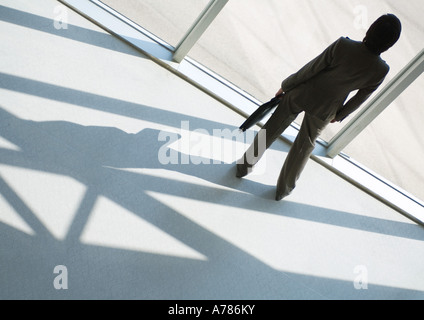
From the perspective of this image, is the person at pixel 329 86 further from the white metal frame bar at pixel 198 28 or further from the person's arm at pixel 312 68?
the white metal frame bar at pixel 198 28

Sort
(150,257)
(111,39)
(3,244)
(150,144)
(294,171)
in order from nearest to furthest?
(3,244)
(150,257)
(294,171)
(150,144)
(111,39)

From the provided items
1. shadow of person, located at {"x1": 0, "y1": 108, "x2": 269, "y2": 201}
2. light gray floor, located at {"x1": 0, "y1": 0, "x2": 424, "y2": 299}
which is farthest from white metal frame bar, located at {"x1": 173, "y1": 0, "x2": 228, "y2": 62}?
shadow of person, located at {"x1": 0, "y1": 108, "x2": 269, "y2": 201}

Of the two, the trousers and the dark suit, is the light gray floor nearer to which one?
the trousers

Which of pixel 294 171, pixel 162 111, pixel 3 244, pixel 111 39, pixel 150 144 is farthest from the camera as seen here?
pixel 111 39

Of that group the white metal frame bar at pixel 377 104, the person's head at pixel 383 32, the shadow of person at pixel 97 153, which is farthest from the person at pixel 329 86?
the white metal frame bar at pixel 377 104

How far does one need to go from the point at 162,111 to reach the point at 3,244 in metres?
1.69

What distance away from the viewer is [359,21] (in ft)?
12.0

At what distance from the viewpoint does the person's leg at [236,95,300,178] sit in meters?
3.26

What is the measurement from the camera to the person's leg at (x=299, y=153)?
3.19 meters

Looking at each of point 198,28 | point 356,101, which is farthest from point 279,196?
point 198,28

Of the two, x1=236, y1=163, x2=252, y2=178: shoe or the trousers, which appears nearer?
the trousers

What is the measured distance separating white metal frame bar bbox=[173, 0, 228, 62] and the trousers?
1.07 metres

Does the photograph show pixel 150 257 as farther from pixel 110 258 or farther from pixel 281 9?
pixel 281 9

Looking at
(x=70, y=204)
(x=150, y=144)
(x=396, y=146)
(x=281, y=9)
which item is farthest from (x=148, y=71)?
(x=396, y=146)
